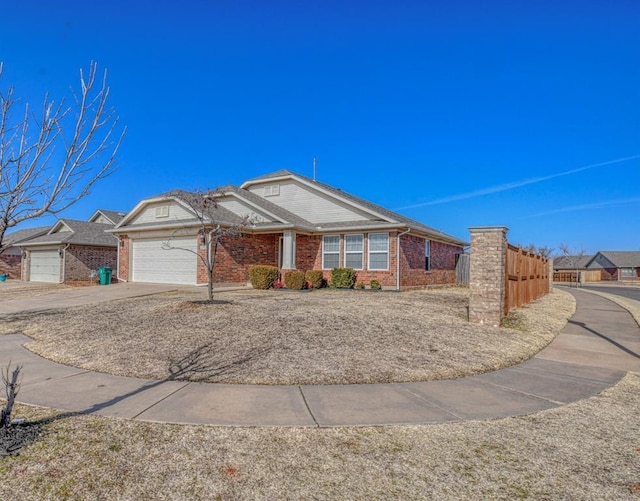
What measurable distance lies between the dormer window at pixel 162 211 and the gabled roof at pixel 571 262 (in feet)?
247

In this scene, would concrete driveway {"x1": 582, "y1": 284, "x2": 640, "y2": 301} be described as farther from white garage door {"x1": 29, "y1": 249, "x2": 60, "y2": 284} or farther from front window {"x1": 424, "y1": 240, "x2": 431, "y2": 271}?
white garage door {"x1": 29, "y1": 249, "x2": 60, "y2": 284}

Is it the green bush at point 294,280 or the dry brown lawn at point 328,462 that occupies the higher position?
the green bush at point 294,280

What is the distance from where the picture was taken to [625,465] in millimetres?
3416

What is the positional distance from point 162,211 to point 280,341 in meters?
14.9

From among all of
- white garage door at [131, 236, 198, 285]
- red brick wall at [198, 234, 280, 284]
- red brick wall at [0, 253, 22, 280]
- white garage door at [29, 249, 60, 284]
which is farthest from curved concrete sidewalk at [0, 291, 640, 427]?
→ red brick wall at [0, 253, 22, 280]

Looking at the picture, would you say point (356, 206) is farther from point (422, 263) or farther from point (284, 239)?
point (422, 263)

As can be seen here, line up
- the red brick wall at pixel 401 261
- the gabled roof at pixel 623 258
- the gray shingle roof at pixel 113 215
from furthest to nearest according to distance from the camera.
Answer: the gabled roof at pixel 623 258
the gray shingle roof at pixel 113 215
the red brick wall at pixel 401 261

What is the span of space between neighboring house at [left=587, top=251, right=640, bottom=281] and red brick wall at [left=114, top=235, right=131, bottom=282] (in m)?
75.0

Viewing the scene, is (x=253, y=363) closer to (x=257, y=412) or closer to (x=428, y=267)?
(x=257, y=412)

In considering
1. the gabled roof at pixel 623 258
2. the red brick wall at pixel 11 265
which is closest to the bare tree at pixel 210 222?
the red brick wall at pixel 11 265

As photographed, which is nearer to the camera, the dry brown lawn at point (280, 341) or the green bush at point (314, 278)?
the dry brown lawn at point (280, 341)

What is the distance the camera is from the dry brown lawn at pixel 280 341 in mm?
6016

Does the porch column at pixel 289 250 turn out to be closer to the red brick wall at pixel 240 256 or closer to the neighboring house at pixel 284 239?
the neighboring house at pixel 284 239

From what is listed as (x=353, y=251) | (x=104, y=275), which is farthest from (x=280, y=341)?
(x=104, y=275)
